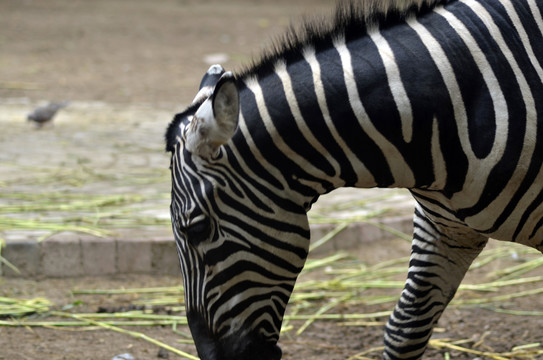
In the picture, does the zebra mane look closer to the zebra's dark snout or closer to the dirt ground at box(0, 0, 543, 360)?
the dirt ground at box(0, 0, 543, 360)

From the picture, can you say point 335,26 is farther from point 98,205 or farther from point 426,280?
point 98,205

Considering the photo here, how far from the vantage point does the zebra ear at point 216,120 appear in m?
2.57

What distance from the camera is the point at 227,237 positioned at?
2.74 metres

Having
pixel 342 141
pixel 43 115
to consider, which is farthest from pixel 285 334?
pixel 43 115

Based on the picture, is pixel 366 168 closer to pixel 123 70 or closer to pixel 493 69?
pixel 493 69

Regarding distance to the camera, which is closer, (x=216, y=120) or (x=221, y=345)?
(x=216, y=120)

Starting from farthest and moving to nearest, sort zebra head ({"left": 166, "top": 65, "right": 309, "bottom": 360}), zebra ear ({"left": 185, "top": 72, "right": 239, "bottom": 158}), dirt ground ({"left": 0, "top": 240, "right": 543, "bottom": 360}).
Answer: dirt ground ({"left": 0, "top": 240, "right": 543, "bottom": 360})
zebra head ({"left": 166, "top": 65, "right": 309, "bottom": 360})
zebra ear ({"left": 185, "top": 72, "right": 239, "bottom": 158})

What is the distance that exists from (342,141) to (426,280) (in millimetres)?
1140

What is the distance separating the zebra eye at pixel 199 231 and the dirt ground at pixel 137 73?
2.29ft

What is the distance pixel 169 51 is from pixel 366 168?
1287cm

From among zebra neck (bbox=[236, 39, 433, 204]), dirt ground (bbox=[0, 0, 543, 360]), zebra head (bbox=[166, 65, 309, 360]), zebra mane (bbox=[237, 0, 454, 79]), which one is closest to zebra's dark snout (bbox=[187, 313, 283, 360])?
zebra head (bbox=[166, 65, 309, 360])

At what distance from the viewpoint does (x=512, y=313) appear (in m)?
4.98

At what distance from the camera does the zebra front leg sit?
350 cm

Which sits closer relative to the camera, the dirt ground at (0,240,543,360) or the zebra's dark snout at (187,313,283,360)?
the zebra's dark snout at (187,313,283,360)
